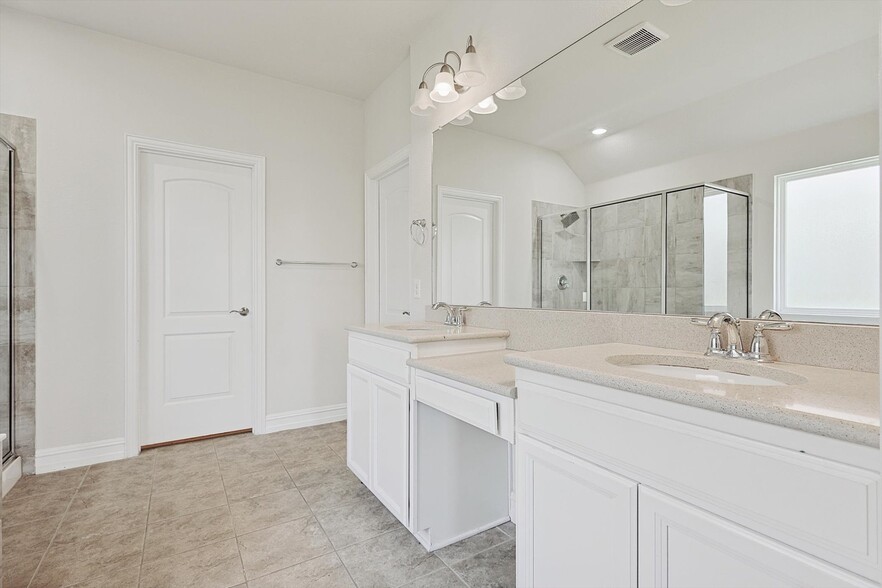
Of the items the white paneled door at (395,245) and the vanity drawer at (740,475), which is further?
the white paneled door at (395,245)

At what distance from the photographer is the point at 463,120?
2.28 m

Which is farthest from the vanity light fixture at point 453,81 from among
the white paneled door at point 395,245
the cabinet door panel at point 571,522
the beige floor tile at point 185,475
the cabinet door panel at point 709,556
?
the beige floor tile at point 185,475

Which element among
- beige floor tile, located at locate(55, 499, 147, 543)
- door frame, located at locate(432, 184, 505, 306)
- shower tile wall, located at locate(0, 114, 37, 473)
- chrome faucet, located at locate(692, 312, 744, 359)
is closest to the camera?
chrome faucet, located at locate(692, 312, 744, 359)

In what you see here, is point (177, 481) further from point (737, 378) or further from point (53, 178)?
point (737, 378)

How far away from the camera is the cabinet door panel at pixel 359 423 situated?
Result: 2.10 metres

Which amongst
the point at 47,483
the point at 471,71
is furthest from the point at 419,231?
the point at 47,483

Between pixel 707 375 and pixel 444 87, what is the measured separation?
1716 millimetres

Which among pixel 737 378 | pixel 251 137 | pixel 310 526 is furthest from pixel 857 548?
pixel 251 137

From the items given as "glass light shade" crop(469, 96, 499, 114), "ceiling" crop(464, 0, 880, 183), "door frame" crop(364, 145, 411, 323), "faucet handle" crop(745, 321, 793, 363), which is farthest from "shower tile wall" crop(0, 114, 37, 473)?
"faucet handle" crop(745, 321, 793, 363)

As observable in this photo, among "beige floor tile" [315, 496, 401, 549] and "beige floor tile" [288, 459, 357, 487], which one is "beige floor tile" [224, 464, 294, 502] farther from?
"beige floor tile" [315, 496, 401, 549]

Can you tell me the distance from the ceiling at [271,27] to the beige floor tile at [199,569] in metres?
2.71

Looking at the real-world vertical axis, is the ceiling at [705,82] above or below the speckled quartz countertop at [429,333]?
above

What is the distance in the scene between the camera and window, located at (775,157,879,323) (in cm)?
100

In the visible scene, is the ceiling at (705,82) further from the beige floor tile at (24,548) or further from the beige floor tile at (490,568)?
the beige floor tile at (24,548)
